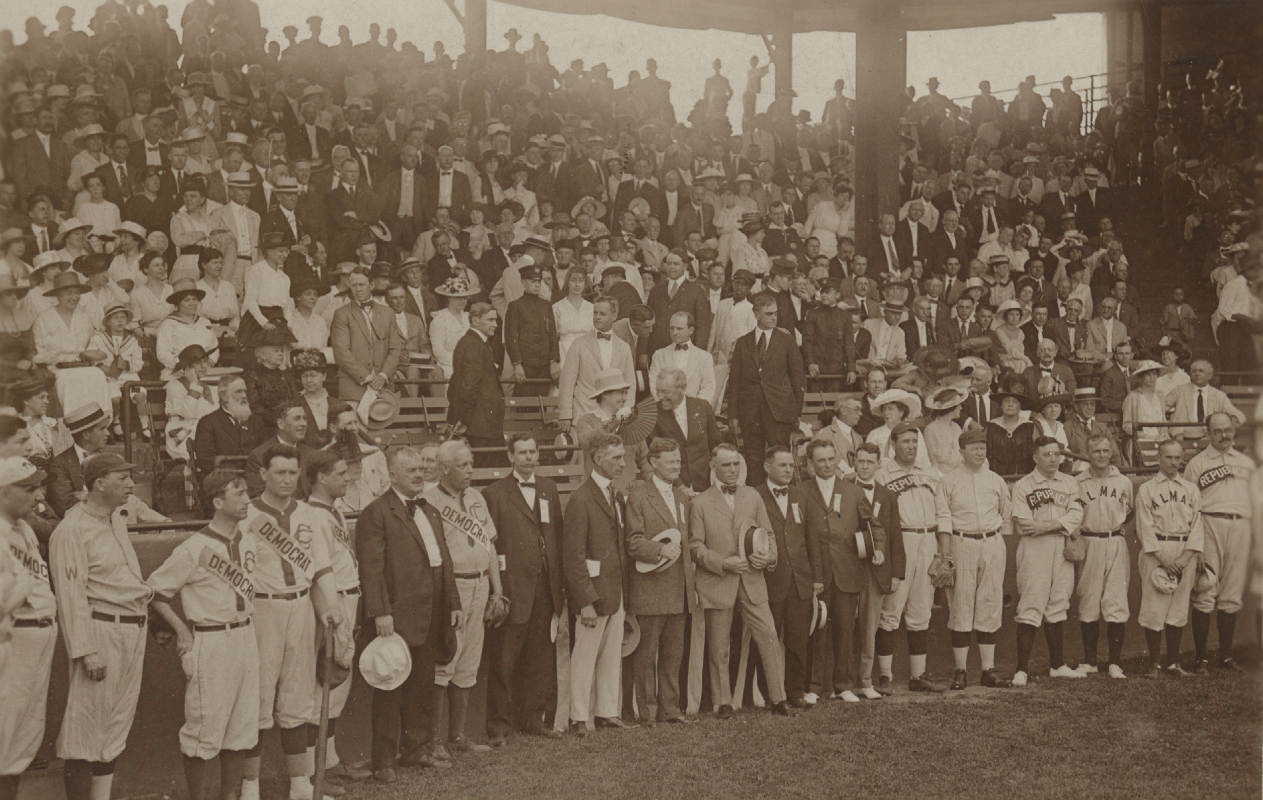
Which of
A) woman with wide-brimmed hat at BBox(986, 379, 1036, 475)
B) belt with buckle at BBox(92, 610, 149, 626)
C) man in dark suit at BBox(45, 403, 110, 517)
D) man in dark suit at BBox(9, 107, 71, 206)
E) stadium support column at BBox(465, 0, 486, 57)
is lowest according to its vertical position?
belt with buckle at BBox(92, 610, 149, 626)

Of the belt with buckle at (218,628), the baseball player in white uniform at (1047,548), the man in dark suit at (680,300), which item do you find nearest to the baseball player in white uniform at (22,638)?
the belt with buckle at (218,628)

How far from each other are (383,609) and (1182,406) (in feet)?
32.0

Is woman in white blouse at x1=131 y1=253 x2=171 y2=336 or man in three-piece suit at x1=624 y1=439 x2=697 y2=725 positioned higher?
woman in white blouse at x1=131 y1=253 x2=171 y2=336

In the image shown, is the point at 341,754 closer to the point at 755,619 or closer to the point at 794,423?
the point at 755,619

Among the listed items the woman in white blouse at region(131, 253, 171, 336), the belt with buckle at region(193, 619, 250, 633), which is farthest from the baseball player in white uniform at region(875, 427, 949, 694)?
the woman in white blouse at region(131, 253, 171, 336)

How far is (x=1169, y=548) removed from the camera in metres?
10.7

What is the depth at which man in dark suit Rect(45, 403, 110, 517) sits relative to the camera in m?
8.25

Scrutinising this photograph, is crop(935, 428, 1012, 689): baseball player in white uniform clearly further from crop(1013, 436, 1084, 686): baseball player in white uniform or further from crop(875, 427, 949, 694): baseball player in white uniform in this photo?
crop(1013, 436, 1084, 686): baseball player in white uniform

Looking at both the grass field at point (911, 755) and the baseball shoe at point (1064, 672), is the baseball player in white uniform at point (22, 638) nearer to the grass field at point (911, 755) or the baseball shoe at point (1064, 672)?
the grass field at point (911, 755)

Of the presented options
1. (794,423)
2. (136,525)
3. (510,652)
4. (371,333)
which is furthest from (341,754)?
(794,423)

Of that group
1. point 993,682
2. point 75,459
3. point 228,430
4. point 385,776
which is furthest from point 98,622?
point 993,682

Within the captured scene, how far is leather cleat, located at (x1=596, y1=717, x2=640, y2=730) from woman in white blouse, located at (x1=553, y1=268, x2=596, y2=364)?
179 inches

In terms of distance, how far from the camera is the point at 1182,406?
14.0 metres

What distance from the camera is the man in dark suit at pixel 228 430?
31.1 ft
